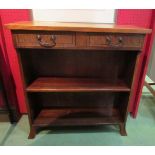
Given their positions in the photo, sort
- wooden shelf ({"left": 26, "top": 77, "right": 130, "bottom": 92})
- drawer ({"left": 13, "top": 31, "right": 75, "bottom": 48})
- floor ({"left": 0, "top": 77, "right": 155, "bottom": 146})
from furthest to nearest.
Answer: floor ({"left": 0, "top": 77, "right": 155, "bottom": 146}), wooden shelf ({"left": 26, "top": 77, "right": 130, "bottom": 92}), drawer ({"left": 13, "top": 31, "right": 75, "bottom": 48})

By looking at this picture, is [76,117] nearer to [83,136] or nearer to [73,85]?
[83,136]

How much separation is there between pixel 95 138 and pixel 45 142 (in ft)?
1.59

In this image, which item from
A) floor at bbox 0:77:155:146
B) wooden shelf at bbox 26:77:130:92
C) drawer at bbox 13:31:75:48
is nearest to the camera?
drawer at bbox 13:31:75:48

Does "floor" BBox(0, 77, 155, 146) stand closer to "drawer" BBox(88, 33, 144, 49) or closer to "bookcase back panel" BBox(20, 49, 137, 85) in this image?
"bookcase back panel" BBox(20, 49, 137, 85)

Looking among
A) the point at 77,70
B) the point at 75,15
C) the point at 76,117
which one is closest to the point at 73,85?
the point at 77,70

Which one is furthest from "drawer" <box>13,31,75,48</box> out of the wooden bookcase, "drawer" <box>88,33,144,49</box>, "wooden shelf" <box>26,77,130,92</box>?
"wooden shelf" <box>26,77,130,92</box>

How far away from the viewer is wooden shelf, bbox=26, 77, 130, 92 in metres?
1.24

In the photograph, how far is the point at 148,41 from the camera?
1395 millimetres

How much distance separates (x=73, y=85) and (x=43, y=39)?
0.48m

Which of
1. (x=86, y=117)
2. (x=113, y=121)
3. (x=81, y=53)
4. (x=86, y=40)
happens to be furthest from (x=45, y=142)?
(x=86, y=40)

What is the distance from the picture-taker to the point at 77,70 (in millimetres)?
1430

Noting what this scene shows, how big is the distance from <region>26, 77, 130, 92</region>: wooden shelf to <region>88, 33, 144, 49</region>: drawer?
1.24 ft
